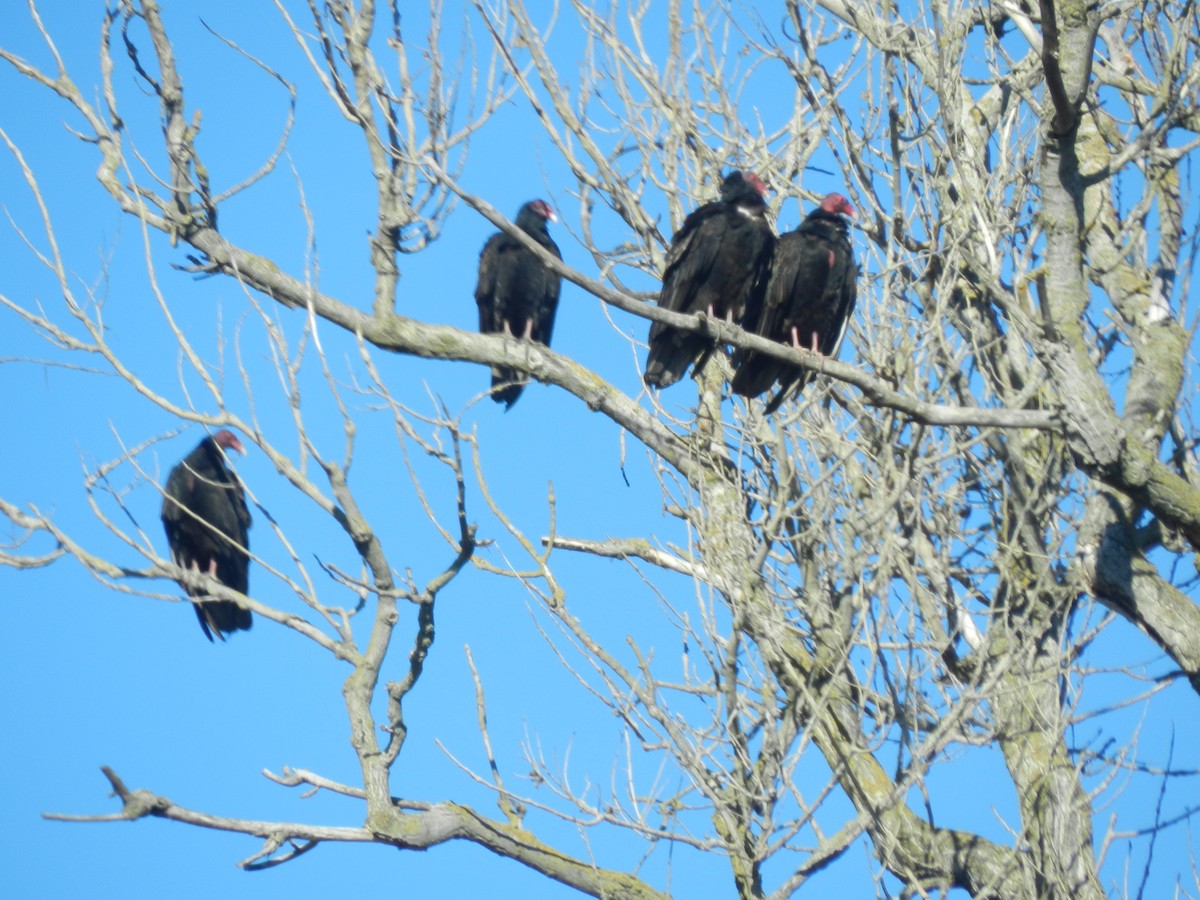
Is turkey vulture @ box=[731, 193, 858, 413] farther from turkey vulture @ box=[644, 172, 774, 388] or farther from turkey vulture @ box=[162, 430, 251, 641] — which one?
turkey vulture @ box=[162, 430, 251, 641]

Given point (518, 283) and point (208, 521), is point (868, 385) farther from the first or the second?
point (208, 521)

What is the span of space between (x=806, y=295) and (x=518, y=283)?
214 centimetres

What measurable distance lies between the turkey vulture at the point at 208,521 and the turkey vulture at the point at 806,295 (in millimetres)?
2553

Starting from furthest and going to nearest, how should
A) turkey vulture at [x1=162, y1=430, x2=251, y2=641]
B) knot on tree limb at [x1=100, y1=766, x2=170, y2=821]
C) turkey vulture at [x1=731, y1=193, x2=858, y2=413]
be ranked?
turkey vulture at [x1=162, y1=430, x2=251, y2=641], turkey vulture at [x1=731, y1=193, x2=858, y2=413], knot on tree limb at [x1=100, y1=766, x2=170, y2=821]

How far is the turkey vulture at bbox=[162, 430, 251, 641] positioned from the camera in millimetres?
5934

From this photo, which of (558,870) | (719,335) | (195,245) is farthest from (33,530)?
(719,335)

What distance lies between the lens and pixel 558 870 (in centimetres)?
317

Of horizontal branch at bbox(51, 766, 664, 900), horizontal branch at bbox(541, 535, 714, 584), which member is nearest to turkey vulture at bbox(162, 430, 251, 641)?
horizontal branch at bbox(541, 535, 714, 584)

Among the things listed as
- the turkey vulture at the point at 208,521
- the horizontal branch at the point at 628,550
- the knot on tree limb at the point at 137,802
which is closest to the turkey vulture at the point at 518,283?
the turkey vulture at the point at 208,521

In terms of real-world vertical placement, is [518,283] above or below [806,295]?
above

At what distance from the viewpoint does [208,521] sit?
19.4 feet

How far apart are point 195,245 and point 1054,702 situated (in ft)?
9.04

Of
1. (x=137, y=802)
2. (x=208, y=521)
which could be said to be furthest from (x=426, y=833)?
(x=208, y=521)

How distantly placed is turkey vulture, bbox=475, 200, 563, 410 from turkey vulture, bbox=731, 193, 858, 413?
6.02 ft
